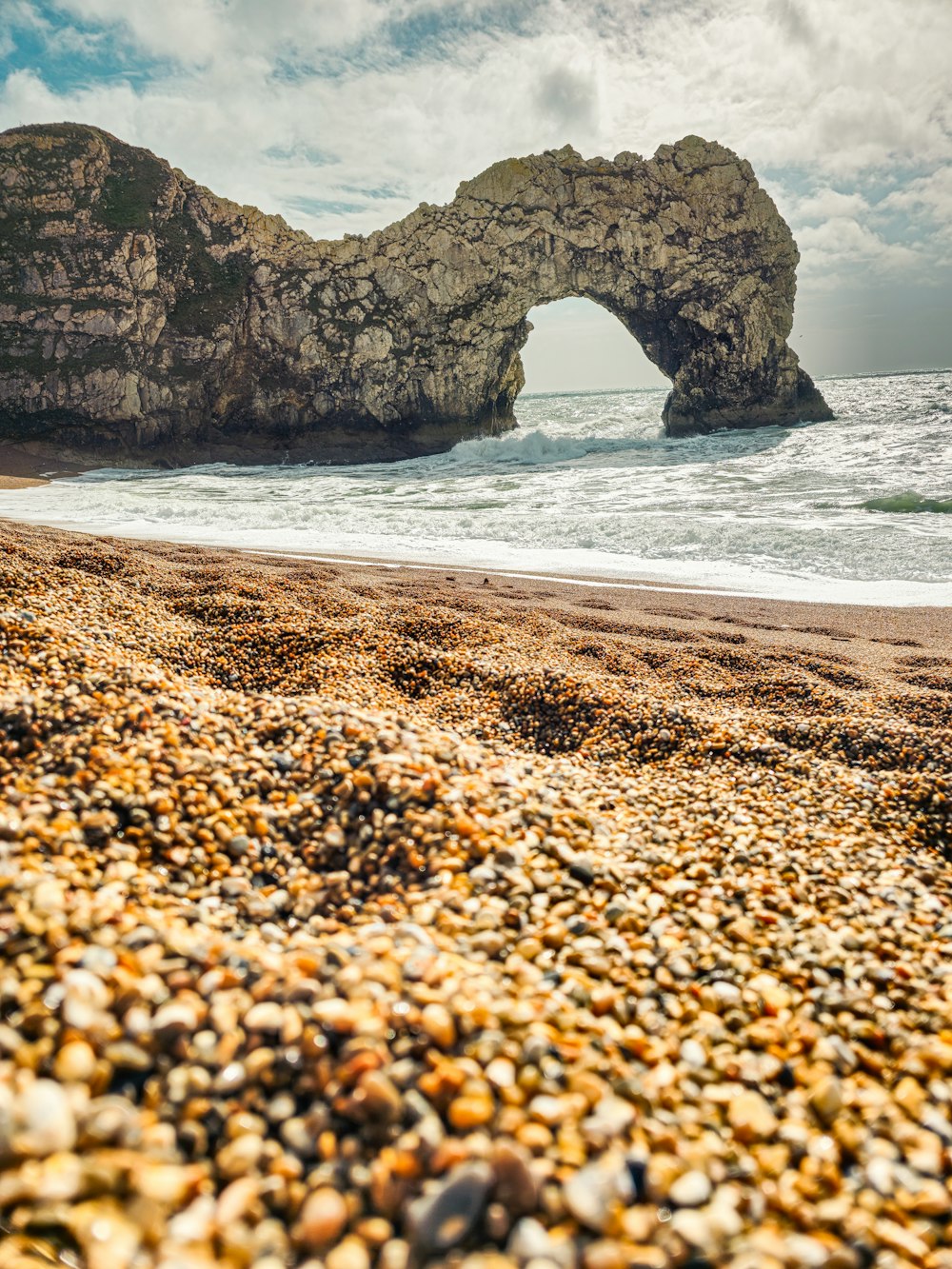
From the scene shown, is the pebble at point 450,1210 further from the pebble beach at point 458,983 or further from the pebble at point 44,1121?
the pebble at point 44,1121

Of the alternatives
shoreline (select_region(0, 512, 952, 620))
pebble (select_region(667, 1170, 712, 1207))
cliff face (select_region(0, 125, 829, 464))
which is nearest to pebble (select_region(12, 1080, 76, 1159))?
pebble (select_region(667, 1170, 712, 1207))

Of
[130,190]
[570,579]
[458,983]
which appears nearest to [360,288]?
[130,190]

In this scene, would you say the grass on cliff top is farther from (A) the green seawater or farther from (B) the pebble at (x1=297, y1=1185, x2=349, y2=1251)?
(B) the pebble at (x1=297, y1=1185, x2=349, y2=1251)

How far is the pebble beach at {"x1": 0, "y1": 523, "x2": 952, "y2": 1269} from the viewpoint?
1410 mm

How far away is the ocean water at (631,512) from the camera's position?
49.5 ft

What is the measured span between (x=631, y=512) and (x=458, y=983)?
2098 centimetres

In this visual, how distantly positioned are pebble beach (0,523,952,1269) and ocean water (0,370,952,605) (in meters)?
10.8

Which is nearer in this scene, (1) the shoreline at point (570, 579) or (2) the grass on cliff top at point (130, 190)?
(1) the shoreline at point (570, 579)

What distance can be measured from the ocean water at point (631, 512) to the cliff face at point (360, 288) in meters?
10.7

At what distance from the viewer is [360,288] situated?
170 feet

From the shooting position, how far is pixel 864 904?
282cm

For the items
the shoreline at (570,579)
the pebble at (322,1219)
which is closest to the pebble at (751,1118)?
the pebble at (322,1219)

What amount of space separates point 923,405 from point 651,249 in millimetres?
23476

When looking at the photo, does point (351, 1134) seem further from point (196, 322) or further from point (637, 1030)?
point (196, 322)
